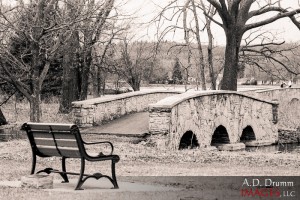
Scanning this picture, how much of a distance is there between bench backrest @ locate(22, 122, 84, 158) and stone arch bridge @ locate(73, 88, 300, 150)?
29.1ft

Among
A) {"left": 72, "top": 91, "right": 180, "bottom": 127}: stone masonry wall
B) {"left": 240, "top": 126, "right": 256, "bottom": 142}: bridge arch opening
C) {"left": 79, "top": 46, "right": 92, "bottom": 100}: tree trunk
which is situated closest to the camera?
{"left": 72, "top": 91, "right": 180, "bottom": 127}: stone masonry wall

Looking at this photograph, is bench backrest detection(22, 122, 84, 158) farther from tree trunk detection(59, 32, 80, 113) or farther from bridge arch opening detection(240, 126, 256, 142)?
bridge arch opening detection(240, 126, 256, 142)

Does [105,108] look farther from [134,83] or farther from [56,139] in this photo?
[134,83]

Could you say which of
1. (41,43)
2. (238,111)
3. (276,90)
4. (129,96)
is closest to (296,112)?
(276,90)

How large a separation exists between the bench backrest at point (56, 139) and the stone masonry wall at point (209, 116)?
350 inches

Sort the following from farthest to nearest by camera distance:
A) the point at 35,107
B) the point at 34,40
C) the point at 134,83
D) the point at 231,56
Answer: the point at 134,83 → the point at 231,56 → the point at 35,107 → the point at 34,40

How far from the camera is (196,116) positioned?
22.5m

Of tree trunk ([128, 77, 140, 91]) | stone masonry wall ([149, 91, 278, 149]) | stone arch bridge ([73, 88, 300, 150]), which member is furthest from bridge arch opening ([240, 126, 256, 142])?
tree trunk ([128, 77, 140, 91])

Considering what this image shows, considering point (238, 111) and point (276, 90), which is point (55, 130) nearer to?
point (238, 111)

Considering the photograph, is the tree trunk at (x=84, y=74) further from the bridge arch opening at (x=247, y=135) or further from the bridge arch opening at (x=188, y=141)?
the bridge arch opening at (x=247, y=135)

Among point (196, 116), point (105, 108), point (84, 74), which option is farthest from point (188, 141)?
point (84, 74)

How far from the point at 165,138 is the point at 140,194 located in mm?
10104

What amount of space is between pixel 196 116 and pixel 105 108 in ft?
10.1

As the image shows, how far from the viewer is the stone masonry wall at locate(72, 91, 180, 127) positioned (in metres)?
21.4
